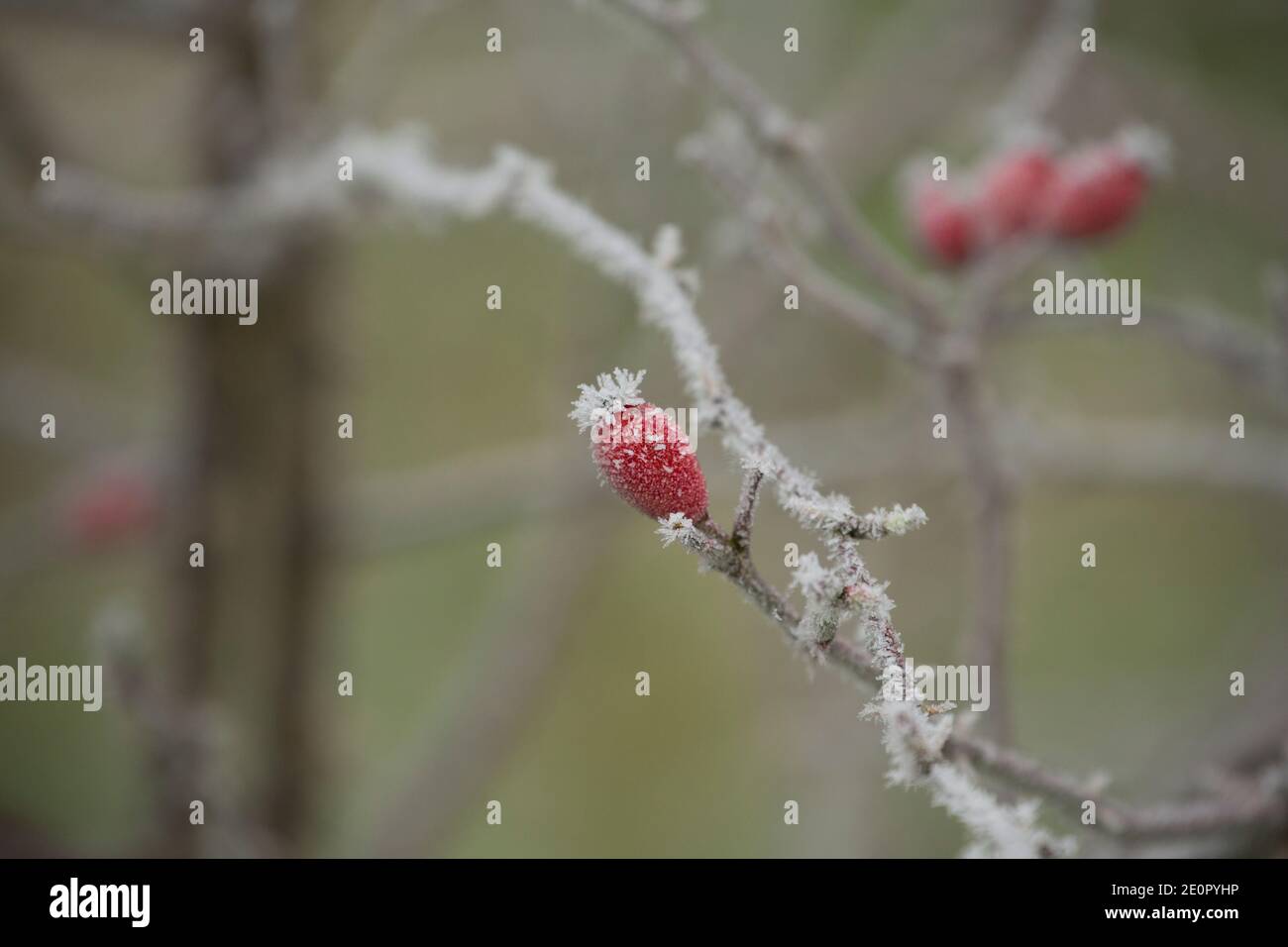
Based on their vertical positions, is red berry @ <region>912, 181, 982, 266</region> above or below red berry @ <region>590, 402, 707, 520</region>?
above

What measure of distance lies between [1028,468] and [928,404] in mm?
422

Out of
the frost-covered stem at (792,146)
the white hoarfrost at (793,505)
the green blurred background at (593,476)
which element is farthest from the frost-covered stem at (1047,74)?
the white hoarfrost at (793,505)

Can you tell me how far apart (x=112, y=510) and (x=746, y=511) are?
2243 mm

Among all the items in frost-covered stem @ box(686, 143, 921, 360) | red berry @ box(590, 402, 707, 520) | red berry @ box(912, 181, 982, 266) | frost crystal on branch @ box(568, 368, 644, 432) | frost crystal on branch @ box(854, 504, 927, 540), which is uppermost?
red berry @ box(912, 181, 982, 266)

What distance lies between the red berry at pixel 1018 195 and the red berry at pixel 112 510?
6.32 ft

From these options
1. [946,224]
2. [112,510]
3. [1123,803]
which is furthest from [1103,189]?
[112,510]

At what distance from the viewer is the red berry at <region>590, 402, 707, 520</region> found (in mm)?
717

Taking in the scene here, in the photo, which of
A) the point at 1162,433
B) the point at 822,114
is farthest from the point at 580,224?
the point at 822,114

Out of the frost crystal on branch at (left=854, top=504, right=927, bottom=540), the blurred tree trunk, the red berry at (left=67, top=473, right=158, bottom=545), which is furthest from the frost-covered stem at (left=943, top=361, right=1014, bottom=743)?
the red berry at (left=67, top=473, right=158, bottom=545)

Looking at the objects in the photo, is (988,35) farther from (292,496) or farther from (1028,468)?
(292,496)

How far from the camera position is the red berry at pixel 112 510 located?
255 centimetres

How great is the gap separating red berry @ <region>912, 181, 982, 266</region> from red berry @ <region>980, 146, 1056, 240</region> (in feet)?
0.07

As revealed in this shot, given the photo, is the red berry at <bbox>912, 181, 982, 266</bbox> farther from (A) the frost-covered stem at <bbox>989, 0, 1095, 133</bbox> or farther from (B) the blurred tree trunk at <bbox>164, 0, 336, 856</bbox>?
(B) the blurred tree trunk at <bbox>164, 0, 336, 856</bbox>

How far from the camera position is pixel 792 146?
126cm
